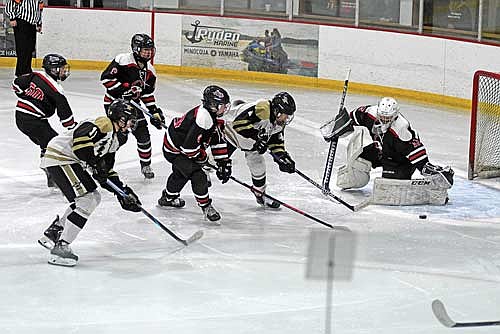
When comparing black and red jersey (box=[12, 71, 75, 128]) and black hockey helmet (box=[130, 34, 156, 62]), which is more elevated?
black hockey helmet (box=[130, 34, 156, 62])

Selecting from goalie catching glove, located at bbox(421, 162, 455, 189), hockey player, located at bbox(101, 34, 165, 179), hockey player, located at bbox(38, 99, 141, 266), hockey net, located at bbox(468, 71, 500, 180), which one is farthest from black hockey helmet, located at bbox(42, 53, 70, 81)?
hockey net, located at bbox(468, 71, 500, 180)

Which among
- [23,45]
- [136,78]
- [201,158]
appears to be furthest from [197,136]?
[23,45]

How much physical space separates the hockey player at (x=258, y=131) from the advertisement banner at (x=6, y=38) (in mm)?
5506

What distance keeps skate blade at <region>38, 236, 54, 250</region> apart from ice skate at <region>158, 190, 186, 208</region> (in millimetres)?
1057

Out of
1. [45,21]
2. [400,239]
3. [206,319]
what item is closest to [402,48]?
[45,21]

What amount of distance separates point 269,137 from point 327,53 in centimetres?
458

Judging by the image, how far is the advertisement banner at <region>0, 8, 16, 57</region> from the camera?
37.5ft

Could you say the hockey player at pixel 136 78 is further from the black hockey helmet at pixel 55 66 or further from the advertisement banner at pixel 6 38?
the advertisement banner at pixel 6 38

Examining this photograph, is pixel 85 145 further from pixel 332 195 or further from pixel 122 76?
pixel 332 195

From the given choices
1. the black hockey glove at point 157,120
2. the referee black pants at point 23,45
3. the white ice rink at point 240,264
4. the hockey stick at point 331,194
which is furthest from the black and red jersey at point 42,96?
the referee black pants at point 23,45

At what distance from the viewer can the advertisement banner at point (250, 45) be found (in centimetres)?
1095

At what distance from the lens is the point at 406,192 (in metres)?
6.70

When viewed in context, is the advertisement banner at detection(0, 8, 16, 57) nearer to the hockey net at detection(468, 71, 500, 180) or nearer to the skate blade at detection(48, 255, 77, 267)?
the hockey net at detection(468, 71, 500, 180)

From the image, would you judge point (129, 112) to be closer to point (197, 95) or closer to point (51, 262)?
point (51, 262)
